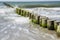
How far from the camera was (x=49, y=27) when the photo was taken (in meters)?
9.88

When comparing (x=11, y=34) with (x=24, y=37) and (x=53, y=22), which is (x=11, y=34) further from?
(x=53, y=22)

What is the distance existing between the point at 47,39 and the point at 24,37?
1.10 m

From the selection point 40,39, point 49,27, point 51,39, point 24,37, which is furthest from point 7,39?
point 49,27

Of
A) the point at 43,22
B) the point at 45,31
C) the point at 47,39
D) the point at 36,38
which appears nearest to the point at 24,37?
the point at 36,38

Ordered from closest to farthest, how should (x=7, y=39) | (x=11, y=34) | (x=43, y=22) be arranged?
(x=7, y=39) → (x=11, y=34) → (x=43, y=22)

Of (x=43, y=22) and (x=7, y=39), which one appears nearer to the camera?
(x=7, y=39)

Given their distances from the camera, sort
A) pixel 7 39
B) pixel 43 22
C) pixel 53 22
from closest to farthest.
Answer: pixel 7 39 < pixel 53 22 < pixel 43 22

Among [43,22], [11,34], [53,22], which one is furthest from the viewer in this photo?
[43,22]

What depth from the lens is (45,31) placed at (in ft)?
31.7

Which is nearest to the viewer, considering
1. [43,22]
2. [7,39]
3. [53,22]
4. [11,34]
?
[7,39]

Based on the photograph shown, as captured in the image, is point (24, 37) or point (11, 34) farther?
point (11, 34)

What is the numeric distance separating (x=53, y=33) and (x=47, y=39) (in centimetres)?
123

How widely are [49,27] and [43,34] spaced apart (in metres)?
0.99

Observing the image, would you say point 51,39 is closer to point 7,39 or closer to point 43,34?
point 43,34
